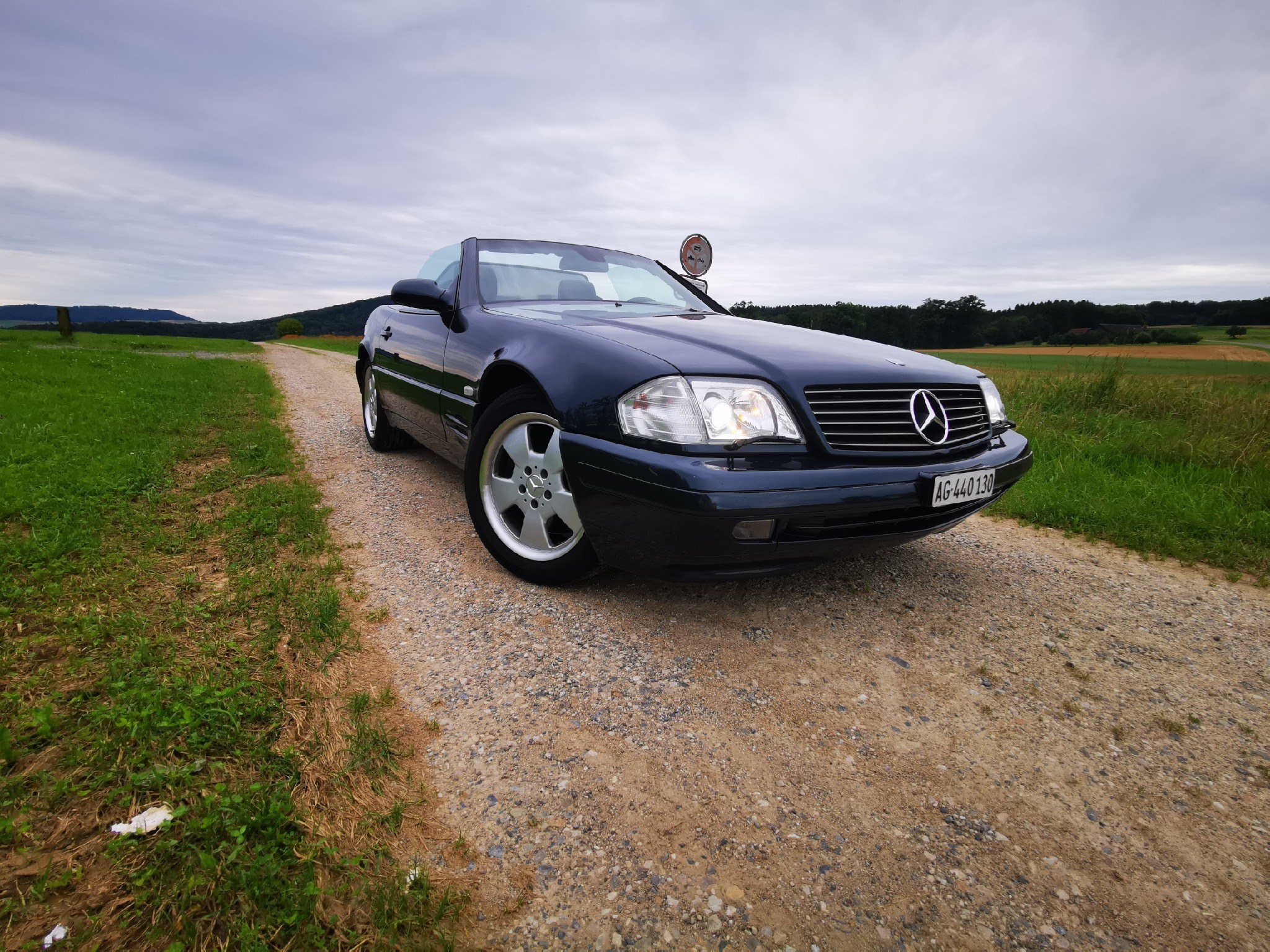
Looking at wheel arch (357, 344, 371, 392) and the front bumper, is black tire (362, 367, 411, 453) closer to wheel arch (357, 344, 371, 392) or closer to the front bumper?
wheel arch (357, 344, 371, 392)

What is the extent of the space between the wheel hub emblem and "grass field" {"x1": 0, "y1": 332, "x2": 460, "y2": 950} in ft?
6.57

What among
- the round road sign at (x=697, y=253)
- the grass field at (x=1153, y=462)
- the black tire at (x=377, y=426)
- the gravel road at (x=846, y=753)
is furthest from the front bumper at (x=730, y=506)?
the round road sign at (x=697, y=253)

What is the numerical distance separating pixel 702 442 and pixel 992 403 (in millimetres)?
1665

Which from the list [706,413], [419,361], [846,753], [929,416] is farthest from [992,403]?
[419,361]

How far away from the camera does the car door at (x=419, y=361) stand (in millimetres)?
3543

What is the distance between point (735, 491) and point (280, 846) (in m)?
1.40

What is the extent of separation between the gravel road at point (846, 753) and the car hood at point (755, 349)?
3.10 feet

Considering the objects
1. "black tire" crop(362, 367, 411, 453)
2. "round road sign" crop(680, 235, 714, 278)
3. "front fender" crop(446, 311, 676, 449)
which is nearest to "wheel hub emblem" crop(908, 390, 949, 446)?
"front fender" crop(446, 311, 676, 449)

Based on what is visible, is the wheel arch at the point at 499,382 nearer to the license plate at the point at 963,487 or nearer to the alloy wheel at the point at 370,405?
the license plate at the point at 963,487

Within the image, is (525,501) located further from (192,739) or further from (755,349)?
(192,739)

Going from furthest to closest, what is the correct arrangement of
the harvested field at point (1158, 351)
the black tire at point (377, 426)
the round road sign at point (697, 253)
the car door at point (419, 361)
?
the round road sign at point (697, 253)
the harvested field at point (1158, 351)
the black tire at point (377, 426)
the car door at point (419, 361)

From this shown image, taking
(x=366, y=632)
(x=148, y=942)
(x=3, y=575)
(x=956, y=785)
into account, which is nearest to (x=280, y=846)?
(x=148, y=942)

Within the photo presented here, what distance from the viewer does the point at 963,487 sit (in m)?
2.31

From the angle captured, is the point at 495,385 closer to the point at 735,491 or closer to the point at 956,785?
the point at 735,491
